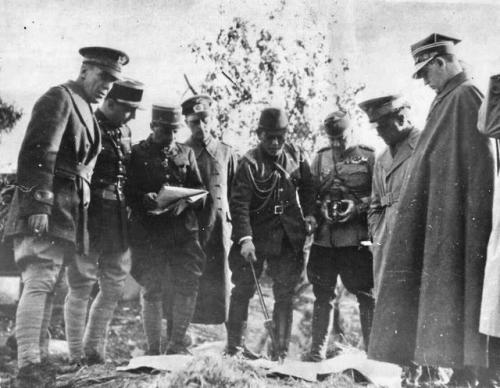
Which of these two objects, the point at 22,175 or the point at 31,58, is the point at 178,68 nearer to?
the point at 31,58

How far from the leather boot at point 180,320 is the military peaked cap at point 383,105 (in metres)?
2.24

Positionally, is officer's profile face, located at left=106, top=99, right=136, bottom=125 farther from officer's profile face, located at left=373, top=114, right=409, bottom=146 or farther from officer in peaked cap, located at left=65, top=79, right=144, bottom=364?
officer's profile face, located at left=373, top=114, right=409, bottom=146

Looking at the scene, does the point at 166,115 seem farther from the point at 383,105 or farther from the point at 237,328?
the point at 237,328

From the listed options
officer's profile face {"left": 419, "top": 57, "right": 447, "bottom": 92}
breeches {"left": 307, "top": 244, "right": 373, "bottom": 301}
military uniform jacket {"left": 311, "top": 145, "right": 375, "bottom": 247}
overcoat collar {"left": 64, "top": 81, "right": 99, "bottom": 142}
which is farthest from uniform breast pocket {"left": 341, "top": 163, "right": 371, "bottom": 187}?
overcoat collar {"left": 64, "top": 81, "right": 99, "bottom": 142}

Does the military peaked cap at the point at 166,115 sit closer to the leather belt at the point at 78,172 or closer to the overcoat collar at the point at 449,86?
the leather belt at the point at 78,172

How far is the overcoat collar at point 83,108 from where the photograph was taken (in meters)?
4.15

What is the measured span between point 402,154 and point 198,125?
79.5 inches

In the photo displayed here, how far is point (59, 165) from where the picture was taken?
4035 mm

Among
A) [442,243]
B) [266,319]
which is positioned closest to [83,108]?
[266,319]

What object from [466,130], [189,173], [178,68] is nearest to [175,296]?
[189,173]

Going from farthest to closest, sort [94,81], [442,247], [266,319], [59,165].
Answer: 1. [266,319]
2. [94,81]
3. [59,165]
4. [442,247]

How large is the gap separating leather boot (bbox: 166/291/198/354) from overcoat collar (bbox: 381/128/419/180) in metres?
2.05

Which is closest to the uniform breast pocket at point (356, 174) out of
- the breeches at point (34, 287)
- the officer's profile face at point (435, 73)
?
the officer's profile face at point (435, 73)

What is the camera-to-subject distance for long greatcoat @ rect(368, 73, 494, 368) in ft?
10.7
